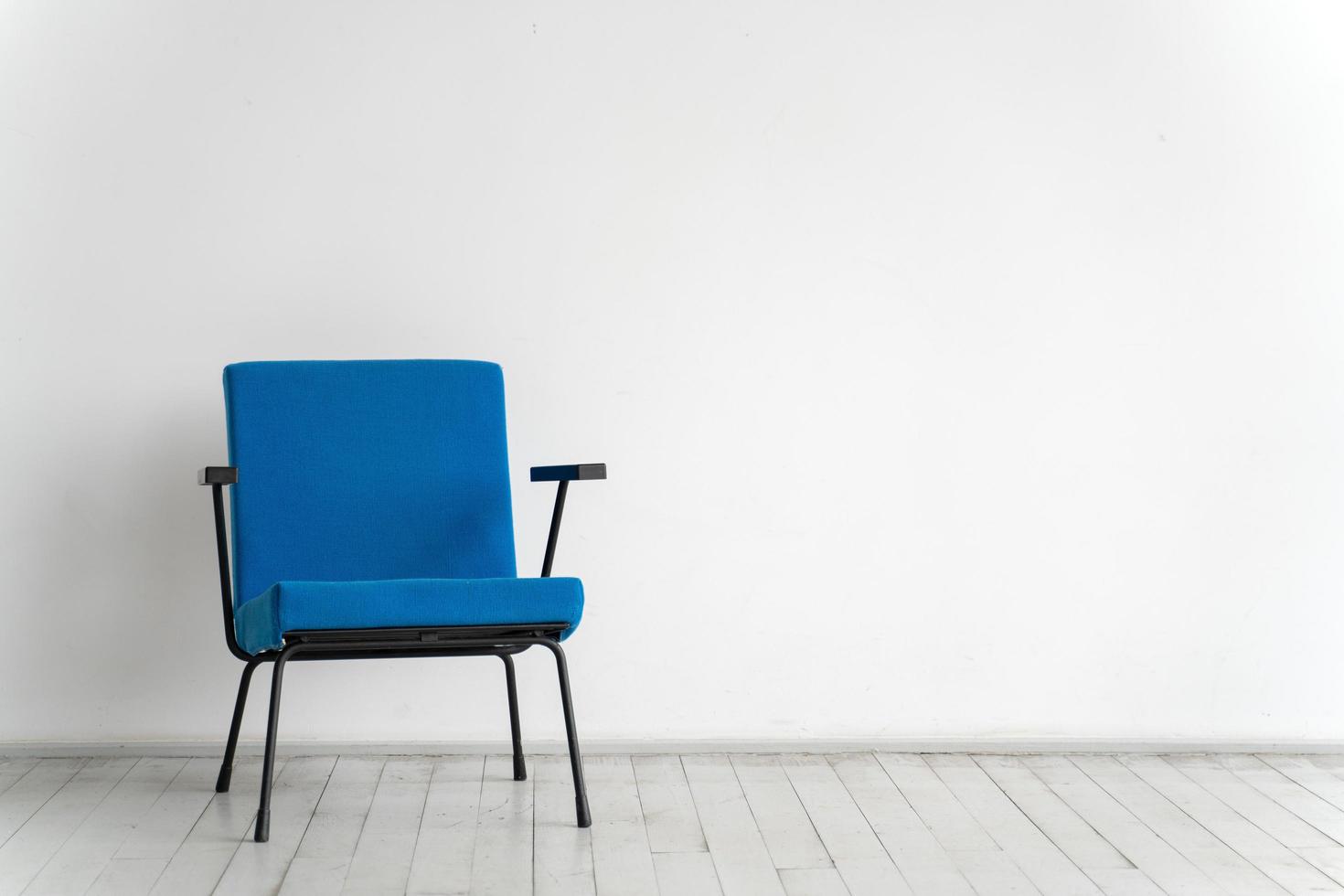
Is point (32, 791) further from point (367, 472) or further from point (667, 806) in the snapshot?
point (667, 806)

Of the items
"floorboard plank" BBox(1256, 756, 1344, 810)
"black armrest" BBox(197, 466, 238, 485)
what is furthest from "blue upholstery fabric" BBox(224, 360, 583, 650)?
"floorboard plank" BBox(1256, 756, 1344, 810)

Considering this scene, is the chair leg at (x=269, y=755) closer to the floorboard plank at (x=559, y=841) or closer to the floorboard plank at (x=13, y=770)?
the floorboard plank at (x=559, y=841)

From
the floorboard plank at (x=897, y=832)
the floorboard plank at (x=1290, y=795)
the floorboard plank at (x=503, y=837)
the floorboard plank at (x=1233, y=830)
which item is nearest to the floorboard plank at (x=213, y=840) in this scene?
the floorboard plank at (x=503, y=837)

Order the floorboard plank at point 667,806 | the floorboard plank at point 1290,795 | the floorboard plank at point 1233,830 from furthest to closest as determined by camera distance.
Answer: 1. the floorboard plank at point 1290,795
2. the floorboard plank at point 667,806
3. the floorboard plank at point 1233,830

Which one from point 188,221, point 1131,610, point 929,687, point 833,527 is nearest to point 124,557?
point 188,221

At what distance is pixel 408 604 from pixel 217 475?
1.62 ft

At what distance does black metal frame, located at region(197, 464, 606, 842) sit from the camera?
211cm

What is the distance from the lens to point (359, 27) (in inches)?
110

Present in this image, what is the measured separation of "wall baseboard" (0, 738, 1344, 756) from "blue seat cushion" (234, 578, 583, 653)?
26.9 inches

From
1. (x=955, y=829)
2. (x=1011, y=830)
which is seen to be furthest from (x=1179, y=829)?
(x=955, y=829)

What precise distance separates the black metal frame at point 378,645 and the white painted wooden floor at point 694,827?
98mm

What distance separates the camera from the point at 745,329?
9.37 feet

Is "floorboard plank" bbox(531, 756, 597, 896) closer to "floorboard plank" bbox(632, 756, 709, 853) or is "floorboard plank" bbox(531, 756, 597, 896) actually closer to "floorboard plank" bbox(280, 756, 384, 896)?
"floorboard plank" bbox(632, 756, 709, 853)

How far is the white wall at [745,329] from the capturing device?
276 centimetres
